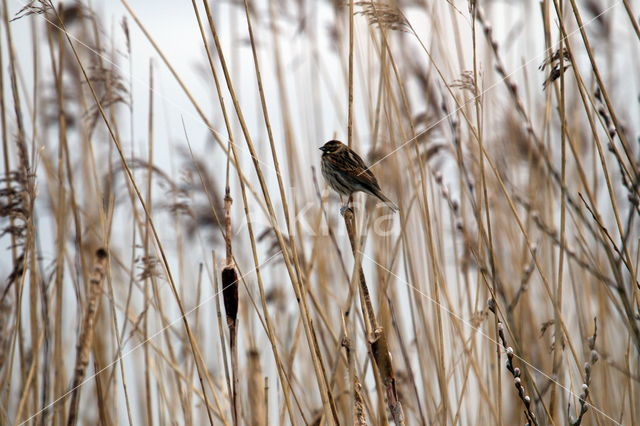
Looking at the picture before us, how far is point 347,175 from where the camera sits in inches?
88.0

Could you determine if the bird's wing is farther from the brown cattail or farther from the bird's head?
the brown cattail

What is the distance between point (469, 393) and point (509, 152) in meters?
1.02

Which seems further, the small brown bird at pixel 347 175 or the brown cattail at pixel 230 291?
the small brown bird at pixel 347 175

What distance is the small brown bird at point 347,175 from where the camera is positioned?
2.20 metres

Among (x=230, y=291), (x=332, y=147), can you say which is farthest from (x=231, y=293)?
(x=332, y=147)

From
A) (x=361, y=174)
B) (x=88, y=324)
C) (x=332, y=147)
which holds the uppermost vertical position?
(x=332, y=147)

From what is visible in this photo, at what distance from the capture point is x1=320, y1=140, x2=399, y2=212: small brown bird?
2.20 metres

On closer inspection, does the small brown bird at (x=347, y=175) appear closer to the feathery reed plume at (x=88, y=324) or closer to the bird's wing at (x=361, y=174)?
the bird's wing at (x=361, y=174)

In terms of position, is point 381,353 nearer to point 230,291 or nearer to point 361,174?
point 230,291

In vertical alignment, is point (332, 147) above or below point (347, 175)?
above

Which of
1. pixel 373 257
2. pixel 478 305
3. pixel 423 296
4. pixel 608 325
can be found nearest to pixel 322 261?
pixel 373 257

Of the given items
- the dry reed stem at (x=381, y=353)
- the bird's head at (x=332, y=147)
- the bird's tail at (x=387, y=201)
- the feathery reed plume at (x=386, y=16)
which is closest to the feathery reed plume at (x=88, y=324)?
the dry reed stem at (x=381, y=353)

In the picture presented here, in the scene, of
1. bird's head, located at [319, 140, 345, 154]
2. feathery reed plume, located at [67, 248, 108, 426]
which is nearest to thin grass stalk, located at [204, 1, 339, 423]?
feathery reed plume, located at [67, 248, 108, 426]

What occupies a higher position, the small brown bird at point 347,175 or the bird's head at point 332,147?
the bird's head at point 332,147
